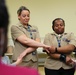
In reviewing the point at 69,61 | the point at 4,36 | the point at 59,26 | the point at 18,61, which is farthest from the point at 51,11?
the point at 4,36

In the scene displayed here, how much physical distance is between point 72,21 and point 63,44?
3171 millimetres

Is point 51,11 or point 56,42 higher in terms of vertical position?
point 51,11

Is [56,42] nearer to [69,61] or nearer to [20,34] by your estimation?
[69,61]

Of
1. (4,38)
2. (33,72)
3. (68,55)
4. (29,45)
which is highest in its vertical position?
(4,38)

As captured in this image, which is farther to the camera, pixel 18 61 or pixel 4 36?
pixel 18 61

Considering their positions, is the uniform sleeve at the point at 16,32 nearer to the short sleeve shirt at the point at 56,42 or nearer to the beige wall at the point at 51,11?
the short sleeve shirt at the point at 56,42

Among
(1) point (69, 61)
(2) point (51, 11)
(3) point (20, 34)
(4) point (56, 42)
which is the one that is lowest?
(1) point (69, 61)

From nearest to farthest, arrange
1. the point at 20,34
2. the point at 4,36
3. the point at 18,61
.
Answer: the point at 4,36, the point at 18,61, the point at 20,34

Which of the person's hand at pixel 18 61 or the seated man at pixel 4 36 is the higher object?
the seated man at pixel 4 36

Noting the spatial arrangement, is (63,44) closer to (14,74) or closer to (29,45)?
(29,45)

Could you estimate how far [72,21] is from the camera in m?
5.61

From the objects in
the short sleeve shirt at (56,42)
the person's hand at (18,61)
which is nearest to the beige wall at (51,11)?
the short sleeve shirt at (56,42)

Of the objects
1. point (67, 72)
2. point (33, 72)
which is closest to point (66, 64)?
point (67, 72)

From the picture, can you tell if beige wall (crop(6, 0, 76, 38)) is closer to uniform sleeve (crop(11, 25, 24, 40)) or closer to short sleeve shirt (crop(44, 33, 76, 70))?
short sleeve shirt (crop(44, 33, 76, 70))
